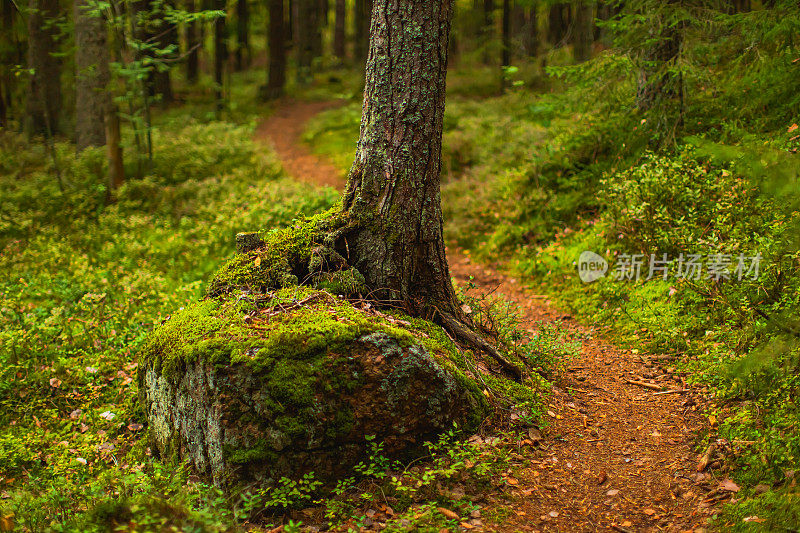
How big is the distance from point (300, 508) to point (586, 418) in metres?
2.79

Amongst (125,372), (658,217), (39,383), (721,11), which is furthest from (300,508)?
(721,11)

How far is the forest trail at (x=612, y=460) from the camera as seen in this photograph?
381 centimetres

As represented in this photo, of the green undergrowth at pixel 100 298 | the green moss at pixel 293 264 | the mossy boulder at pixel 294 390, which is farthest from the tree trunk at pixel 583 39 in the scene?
the mossy boulder at pixel 294 390

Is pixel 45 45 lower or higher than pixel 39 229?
higher

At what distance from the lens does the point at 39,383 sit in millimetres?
6113

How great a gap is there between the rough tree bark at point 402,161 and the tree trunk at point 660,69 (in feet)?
15.0

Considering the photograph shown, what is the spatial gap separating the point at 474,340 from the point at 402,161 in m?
1.89

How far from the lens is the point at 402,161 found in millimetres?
4816

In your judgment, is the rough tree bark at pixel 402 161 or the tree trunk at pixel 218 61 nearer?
the rough tree bark at pixel 402 161

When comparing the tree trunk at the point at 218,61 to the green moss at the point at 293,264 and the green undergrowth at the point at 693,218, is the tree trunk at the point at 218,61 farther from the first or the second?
the green moss at the point at 293,264

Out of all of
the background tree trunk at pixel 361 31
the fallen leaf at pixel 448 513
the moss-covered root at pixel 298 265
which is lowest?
the fallen leaf at pixel 448 513

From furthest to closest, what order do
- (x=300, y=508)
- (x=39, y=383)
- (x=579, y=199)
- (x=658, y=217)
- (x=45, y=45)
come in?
(x=45, y=45) → (x=579, y=199) → (x=658, y=217) → (x=39, y=383) → (x=300, y=508)

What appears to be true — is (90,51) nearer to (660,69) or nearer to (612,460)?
(660,69)

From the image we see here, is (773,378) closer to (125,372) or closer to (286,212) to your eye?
(125,372)
